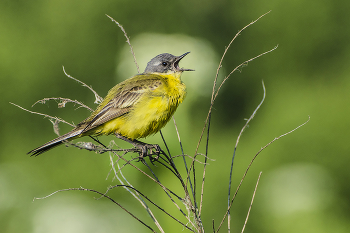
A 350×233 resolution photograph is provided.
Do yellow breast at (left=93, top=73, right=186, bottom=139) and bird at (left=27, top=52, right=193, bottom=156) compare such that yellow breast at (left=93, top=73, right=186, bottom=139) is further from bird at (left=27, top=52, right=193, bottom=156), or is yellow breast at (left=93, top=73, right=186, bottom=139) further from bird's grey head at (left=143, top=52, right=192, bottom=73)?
bird's grey head at (left=143, top=52, right=192, bottom=73)

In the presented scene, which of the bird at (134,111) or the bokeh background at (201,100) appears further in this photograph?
the bokeh background at (201,100)

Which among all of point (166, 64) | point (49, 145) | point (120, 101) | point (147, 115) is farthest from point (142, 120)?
point (166, 64)

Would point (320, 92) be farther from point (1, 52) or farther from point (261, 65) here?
point (1, 52)

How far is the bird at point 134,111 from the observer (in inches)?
96.4

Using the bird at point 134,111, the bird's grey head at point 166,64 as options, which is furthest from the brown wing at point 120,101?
the bird's grey head at point 166,64

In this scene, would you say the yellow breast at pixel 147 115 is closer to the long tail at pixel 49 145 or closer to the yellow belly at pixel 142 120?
the yellow belly at pixel 142 120

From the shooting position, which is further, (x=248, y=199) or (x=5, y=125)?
(x=5, y=125)

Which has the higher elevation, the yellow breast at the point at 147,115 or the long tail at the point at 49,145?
the yellow breast at the point at 147,115

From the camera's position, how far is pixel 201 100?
8164mm

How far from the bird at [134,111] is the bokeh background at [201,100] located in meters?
2.72

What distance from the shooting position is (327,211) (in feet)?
20.1

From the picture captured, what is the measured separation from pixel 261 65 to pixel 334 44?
1.94 meters

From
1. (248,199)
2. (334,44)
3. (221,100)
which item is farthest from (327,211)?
(334,44)

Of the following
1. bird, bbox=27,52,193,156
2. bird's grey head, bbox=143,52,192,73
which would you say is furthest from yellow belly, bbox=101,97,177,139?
bird's grey head, bbox=143,52,192,73
